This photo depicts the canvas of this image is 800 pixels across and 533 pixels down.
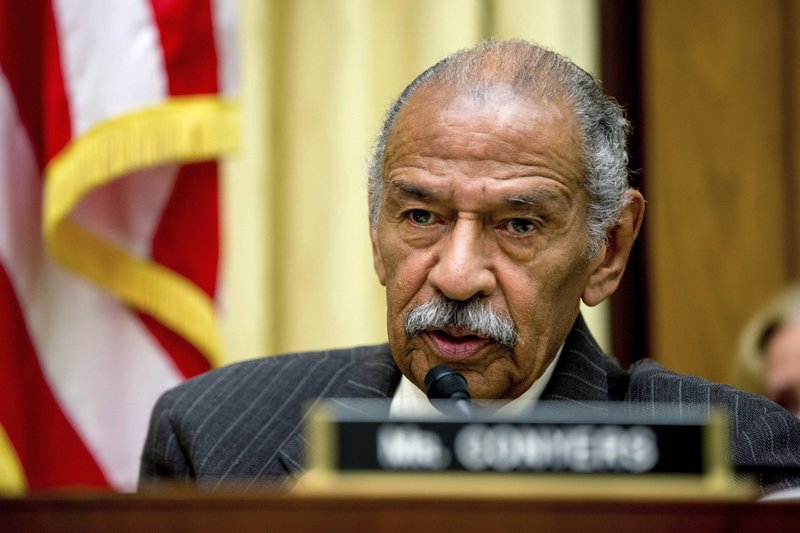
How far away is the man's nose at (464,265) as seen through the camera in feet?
6.25

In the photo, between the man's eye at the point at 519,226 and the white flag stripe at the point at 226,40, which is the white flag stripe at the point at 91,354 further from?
the man's eye at the point at 519,226

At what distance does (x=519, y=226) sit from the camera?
2.01 m

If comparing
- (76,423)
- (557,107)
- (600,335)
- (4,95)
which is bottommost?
(76,423)

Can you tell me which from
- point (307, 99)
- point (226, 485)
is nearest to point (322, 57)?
point (307, 99)

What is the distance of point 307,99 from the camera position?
10.5 feet

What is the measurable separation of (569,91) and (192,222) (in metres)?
1.40

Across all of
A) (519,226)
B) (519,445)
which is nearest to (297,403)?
(519,226)

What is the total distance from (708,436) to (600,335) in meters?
1.98

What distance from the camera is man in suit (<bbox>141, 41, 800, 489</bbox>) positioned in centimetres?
197

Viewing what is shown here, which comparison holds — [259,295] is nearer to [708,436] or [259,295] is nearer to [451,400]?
[451,400]

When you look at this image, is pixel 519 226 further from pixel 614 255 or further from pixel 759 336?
pixel 759 336

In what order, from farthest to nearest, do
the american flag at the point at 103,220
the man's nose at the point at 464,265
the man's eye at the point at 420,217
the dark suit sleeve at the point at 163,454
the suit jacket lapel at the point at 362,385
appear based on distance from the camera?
the american flag at the point at 103,220 < the dark suit sleeve at the point at 163,454 < the suit jacket lapel at the point at 362,385 < the man's eye at the point at 420,217 < the man's nose at the point at 464,265

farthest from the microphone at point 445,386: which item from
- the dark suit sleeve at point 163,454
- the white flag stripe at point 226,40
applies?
the white flag stripe at point 226,40

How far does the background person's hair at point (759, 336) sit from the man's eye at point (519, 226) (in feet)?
4.73
